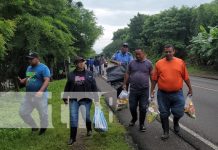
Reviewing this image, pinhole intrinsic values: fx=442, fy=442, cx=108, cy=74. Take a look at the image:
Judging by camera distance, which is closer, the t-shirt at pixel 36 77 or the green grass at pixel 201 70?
the t-shirt at pixel 36 77

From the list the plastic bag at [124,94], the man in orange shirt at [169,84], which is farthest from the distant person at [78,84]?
the plastic bag at [124,94]

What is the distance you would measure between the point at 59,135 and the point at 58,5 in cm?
1148

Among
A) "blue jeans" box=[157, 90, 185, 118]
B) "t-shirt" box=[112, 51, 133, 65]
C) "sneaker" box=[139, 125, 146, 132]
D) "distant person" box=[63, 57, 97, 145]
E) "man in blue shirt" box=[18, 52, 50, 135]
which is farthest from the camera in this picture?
"t-shirt" box=[112, 51, 133, 65]

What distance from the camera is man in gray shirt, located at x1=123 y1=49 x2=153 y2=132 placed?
31.2 ft

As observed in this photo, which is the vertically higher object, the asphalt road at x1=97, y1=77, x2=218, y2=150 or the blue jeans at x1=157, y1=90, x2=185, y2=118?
the blue jeans at x1=157, y1=90, x2=185, y2=118

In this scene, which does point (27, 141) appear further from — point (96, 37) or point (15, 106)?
point (96, 37)

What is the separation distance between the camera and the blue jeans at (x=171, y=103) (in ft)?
28.9

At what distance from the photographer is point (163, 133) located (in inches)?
355

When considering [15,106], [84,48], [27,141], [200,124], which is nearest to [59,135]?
[27,141]

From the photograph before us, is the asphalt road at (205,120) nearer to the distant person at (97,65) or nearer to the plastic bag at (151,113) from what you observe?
the plastic bag at (151,113)

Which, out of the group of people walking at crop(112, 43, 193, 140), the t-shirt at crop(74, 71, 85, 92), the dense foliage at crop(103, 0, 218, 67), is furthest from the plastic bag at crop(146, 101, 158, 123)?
the dense foliage at crop(103, 0, 218, 67)

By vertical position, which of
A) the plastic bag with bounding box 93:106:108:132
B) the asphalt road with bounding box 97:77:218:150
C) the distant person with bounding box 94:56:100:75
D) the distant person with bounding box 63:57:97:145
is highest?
the distant person with bounding box 63:57:97:145

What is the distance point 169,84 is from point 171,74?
202mm

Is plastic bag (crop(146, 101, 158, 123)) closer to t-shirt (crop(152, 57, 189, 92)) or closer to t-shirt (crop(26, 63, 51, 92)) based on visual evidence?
t-shirt (crop(152, 57, 189, 92))
